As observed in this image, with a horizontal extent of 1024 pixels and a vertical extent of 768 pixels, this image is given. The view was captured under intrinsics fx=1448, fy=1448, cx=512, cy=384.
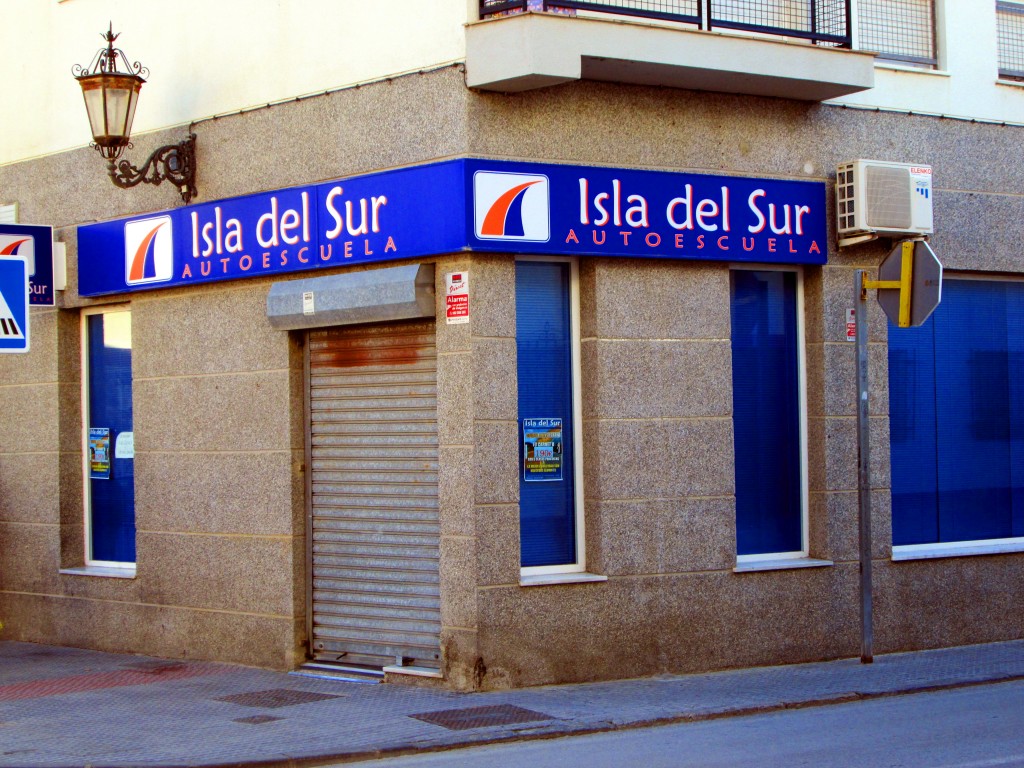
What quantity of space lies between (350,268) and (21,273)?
8.65ft

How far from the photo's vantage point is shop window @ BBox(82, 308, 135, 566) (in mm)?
13336

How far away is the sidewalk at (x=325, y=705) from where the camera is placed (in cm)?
876

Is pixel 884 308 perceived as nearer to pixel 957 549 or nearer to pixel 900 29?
pixel 957 549

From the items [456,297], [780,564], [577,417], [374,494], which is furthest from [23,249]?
[780,564]

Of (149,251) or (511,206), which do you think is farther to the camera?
(149,251)

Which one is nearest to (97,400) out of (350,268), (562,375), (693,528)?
(350,268)

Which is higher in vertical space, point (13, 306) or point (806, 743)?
point (13, 306)

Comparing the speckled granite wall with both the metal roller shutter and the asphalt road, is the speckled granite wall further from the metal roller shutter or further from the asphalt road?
the asphalt road

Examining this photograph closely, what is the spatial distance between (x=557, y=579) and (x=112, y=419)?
5037 mm

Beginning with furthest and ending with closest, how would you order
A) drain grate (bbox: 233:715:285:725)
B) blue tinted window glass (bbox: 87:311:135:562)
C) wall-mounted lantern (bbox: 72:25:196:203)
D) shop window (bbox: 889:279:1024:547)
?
blue tinted window glass (bbox: 87:311:135:562) < shop window (bbox: 889:279:1024:547) < wall-mounted lantern (bbox: 72:25:196:203) < drain grate (bbox: 233:715:285:725)

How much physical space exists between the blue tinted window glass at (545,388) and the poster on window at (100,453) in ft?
15.2

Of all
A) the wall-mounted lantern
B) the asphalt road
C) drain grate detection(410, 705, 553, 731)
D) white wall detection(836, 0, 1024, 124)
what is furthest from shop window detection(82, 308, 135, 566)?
white wall detection(836, 0, 1024, 124)

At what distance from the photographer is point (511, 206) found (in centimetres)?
1054

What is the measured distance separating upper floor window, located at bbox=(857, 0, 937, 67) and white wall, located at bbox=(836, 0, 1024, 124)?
103mm
